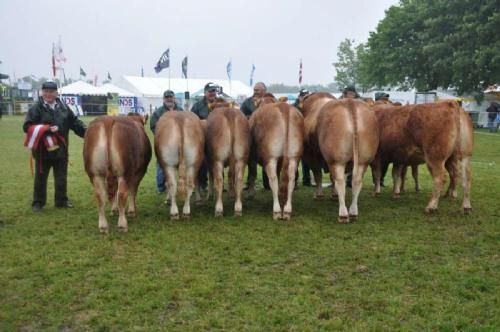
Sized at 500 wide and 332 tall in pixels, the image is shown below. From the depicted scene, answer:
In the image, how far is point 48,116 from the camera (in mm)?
8414

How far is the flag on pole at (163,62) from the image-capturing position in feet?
119

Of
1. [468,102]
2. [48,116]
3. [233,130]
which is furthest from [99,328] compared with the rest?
[468,102]

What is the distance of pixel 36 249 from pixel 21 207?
280 cm

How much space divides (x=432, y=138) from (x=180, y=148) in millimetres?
3971

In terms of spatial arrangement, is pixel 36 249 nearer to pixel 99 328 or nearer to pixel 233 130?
pixel 99 328

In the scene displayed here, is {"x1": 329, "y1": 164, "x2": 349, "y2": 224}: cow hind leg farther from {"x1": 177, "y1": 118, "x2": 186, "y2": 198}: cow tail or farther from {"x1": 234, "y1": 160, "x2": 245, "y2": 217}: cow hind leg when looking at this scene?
{"x1": 177, "y1": 118, "x2": 186, "y2": 198}: cow tail

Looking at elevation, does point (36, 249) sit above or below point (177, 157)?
below

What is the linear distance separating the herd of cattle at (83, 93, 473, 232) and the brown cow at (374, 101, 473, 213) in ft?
0.05

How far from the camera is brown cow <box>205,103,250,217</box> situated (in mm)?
7637

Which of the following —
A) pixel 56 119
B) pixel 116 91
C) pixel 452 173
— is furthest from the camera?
pixel 116 91

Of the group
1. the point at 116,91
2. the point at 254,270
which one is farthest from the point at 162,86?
the point at 254,270

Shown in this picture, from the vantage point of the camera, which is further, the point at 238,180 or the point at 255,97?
the point at 255,97

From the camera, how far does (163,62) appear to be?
36469 millimetres

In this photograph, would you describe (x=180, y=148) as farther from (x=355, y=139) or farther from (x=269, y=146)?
(x=355, y=139)
